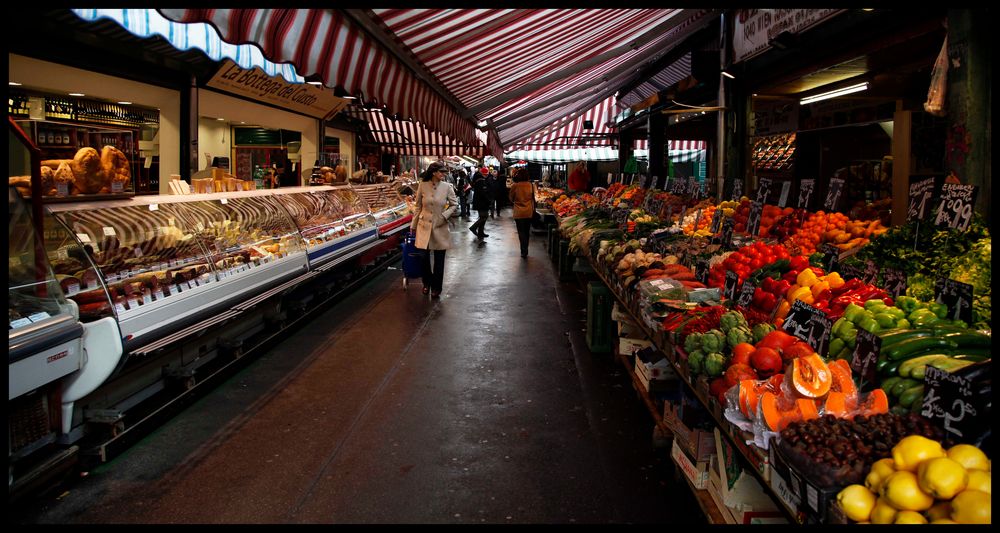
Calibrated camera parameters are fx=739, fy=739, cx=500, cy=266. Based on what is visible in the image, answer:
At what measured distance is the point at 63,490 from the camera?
3.85 m

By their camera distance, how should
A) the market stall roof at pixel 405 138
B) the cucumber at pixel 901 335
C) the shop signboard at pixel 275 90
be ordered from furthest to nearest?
the market stall roof at pixel 405 138 → the shop signboard at pixel 275 90 → the cucumber at pixel 901 335

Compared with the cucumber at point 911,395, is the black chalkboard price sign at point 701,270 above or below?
above

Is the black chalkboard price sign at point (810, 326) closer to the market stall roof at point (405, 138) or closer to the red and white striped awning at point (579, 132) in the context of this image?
the market stall roof at point (405, 138)

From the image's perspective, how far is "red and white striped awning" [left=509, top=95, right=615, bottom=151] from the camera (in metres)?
21.3

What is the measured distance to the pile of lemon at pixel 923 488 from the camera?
188cm

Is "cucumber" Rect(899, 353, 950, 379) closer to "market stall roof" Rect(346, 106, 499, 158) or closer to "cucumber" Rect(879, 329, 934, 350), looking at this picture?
"cucumber" Rect(879, 329, 934, 350)

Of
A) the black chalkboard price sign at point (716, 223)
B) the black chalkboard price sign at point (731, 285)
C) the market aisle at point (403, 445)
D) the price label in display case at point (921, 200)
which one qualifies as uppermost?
the price label in display case at point (921, 200)

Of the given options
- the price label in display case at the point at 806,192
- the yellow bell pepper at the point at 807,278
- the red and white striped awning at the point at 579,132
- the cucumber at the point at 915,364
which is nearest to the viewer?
the cucumber at the point at 915,364

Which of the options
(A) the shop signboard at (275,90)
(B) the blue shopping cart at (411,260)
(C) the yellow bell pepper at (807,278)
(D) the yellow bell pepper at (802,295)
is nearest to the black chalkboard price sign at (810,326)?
(D) the yellow bell pepper at (802,295)

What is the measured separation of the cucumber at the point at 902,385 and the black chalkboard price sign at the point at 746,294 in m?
1.62

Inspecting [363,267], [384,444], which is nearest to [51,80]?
[384,444]

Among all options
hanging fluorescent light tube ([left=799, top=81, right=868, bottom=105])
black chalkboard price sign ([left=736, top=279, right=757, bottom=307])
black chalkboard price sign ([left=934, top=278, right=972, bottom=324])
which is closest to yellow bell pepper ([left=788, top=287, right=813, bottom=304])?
black chalkboard price sign ([left=736, top=279, right=757, bottom=307])

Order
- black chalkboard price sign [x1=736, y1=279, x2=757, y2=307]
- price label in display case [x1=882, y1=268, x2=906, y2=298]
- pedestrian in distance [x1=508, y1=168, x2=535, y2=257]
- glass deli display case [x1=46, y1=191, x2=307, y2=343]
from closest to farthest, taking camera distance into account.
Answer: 1. price label in display case [x1=882, y1=268, x2=906, y2=298]
2. black chalkboard price sign [x1=736, y1=279, x2=757, y2=307]
3. glass deli display case [x1=46, y1=191, x2=307, y2=343]
4. pedestrian in distance [x1=508, y1=168, x2=535, y2=257]

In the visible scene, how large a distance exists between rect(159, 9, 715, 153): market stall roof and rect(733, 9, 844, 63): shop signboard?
2.44ft
